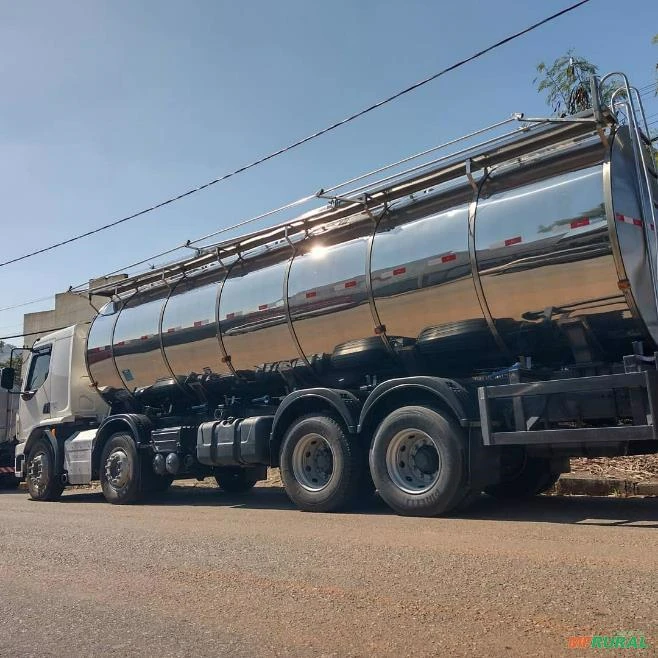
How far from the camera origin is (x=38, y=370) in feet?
45.6

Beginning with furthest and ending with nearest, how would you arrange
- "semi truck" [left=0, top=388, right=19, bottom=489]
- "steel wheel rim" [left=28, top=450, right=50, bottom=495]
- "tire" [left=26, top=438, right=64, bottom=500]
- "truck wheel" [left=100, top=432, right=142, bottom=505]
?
"semi truck" [left=0, top=388, right=19, bottom=489] < "steel wheel rim" [left=28, top=450, right=50, bottom=495] < "tire" [left=26, top=438, right=64, bottom=500] < "truck wheel" [left=100, top=432, right=142, bottom=505]

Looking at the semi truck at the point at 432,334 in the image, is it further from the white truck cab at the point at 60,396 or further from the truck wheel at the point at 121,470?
the white truck cab at the point at 60,396

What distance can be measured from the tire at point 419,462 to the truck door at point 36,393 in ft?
26.4

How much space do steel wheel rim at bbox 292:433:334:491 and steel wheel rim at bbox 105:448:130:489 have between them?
3765 millimetres

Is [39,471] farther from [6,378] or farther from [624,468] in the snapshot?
[624,468]

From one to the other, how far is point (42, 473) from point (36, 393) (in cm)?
159

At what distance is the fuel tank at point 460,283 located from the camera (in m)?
6.71

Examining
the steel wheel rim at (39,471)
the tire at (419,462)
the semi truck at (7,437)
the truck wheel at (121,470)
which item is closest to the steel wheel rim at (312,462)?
the tire at (419,462)

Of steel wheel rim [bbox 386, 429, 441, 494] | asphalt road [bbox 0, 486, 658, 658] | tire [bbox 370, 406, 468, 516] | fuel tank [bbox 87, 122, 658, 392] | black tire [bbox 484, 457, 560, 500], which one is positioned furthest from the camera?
black tire [bbox 484, 457, 560, 500]

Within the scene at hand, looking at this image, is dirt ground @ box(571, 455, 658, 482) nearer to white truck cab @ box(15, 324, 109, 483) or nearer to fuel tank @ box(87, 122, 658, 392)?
fuel tank @ box(87, 122, 658, 392)

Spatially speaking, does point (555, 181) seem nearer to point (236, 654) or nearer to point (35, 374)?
point (236, 654)

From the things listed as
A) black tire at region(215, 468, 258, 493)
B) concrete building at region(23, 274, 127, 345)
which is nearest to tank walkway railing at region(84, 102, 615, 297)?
black tire at region(215, 468, 258, 493)

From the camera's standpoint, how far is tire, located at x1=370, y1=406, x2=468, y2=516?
7.23 metres

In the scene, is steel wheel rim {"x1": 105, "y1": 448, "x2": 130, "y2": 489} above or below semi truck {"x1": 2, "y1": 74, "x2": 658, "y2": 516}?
below
